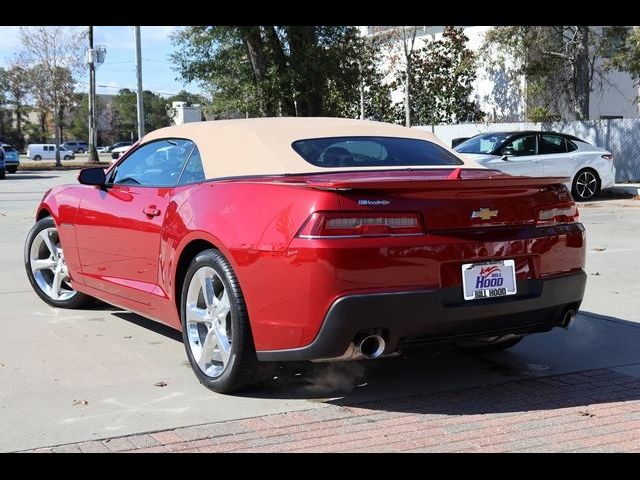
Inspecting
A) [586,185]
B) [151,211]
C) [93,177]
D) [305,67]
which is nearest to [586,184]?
[586,185]

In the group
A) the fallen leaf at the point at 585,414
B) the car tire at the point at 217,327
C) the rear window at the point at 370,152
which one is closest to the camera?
the fallen leaf at the point at 585,414

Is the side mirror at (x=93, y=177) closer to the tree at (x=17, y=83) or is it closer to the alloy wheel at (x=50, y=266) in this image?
the alloy wheel at (x=50, y=266)

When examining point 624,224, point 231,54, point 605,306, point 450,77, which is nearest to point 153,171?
point 605,306

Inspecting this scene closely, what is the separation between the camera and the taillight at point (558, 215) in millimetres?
4639

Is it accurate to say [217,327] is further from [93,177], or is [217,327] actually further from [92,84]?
[92,84]

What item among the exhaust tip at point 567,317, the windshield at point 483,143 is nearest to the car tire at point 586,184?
the windshield at point 483,143

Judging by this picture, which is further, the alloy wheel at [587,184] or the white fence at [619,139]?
the white fence at [619,139]

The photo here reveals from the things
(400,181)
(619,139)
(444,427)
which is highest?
(619,139)

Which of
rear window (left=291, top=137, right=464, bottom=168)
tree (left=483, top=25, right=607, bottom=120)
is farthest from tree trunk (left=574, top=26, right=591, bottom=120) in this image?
rear window (left=291, top=137, right=464, bottom=168)

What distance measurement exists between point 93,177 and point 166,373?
1713 millimetres

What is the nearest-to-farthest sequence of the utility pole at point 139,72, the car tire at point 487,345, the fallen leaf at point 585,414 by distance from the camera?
the fallen leaf at point 585,414
the car tire at point 487,345
the utility pole at point 139,72

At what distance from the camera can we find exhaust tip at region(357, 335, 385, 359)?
4156 millimetres

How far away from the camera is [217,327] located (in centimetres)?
467

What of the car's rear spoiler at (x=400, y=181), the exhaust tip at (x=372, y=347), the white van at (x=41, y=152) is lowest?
the exhaust tip at (x=372, y=347)
